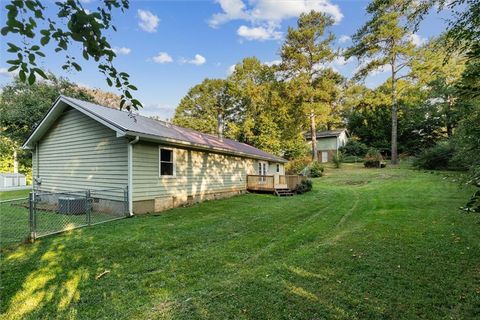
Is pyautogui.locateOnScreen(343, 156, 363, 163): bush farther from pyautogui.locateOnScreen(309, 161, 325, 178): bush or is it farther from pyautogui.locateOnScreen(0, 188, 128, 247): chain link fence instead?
pyautogui.locateOnScreen(0, 188, 128, 247): chain link fence

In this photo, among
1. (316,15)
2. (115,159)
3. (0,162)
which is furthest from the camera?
(316,15)

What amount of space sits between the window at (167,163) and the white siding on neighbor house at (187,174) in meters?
0.19

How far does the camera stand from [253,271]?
4266mm

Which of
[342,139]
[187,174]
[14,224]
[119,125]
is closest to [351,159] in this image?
[342,139]

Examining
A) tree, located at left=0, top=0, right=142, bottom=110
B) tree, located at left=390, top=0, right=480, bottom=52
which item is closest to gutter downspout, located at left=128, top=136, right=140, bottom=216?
tree, located at left=0, top=0, right=142, bottom=110

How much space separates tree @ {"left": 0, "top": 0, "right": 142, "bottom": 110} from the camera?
5.31 feet

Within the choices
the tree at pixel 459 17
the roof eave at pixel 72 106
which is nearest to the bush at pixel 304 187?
the roof eave at pixel 72 106

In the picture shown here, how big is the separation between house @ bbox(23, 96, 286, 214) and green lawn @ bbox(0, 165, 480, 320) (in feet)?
7.87

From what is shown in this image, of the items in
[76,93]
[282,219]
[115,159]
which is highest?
[76,93]

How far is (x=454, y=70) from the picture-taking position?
23.5 metres

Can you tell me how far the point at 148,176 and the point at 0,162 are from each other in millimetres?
24570

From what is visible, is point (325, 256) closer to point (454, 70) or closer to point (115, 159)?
point (115, 159)

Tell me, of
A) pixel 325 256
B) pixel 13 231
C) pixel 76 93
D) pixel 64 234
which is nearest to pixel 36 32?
pixel 325 256

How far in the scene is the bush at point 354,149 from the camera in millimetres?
34344
